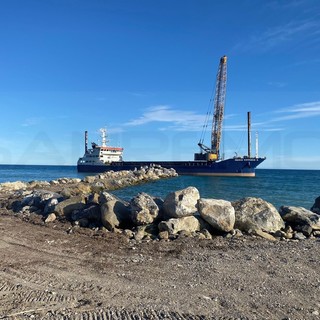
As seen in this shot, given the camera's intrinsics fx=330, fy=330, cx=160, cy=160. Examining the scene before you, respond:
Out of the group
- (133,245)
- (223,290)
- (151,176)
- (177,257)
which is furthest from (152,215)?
(151,176)

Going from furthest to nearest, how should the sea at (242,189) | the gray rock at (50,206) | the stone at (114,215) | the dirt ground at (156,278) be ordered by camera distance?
the sea at (242,189) < the gray rock at (50,206) < the stone at (114,215) < the dirt ground at (156,278)

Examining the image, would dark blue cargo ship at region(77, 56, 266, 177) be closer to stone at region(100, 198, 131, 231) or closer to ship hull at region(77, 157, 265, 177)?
ship hull at region(77, 157, 265, 177)

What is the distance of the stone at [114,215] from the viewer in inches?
420

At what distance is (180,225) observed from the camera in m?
10.2

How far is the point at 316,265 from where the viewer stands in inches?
280

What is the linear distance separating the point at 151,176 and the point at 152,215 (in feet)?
144

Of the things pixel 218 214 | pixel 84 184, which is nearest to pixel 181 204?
pixel 218 214

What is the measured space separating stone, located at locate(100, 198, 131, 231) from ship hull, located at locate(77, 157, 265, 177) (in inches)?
2378

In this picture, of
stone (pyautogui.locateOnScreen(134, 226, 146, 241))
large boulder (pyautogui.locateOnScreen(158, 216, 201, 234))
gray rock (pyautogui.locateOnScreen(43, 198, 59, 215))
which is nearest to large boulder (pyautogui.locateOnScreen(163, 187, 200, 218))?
large boulder (pyautogui.locateOnScreen(158, 216, 201, 234))

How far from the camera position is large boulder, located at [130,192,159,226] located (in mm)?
10642

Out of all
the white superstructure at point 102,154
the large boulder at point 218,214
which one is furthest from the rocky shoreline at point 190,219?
the white superstructure at point 102,154

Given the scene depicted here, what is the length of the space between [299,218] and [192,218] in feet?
12.5

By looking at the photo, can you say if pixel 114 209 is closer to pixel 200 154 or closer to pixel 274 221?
pixel 274 221

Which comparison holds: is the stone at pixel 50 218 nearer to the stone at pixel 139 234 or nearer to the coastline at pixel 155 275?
the coastline at pixel 155 275
